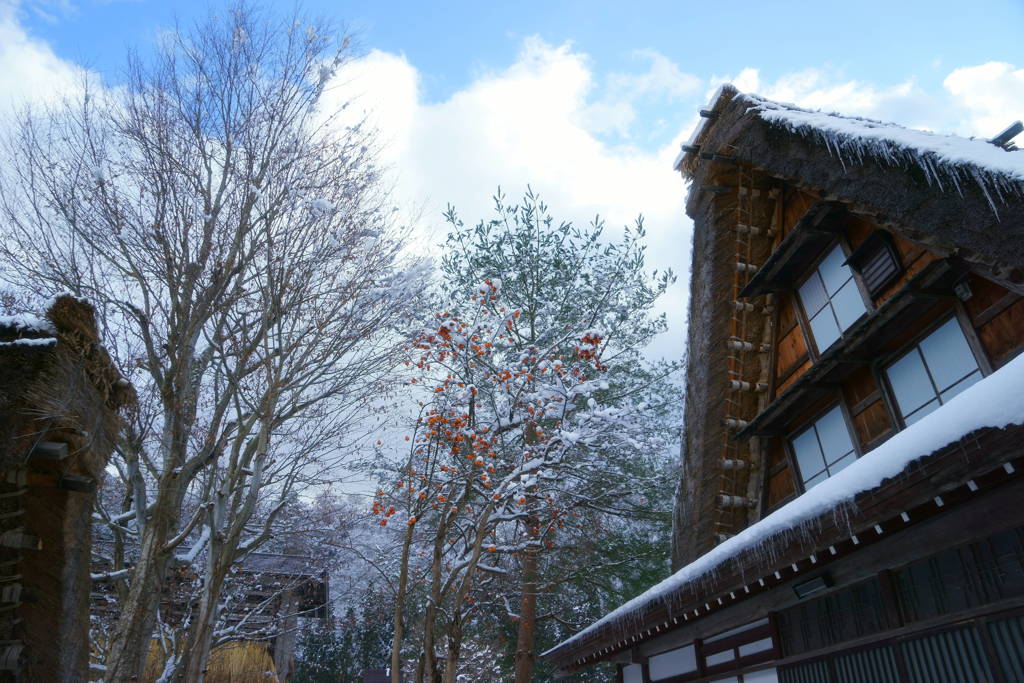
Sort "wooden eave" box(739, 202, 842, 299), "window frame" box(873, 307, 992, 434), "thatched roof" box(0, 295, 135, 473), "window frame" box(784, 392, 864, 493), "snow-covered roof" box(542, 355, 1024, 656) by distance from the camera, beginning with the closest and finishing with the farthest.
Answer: "snow-covered roof" box(542, 355, 1024, 656) < "thatched roof" box(0, 295, 135, 473) < "window frame" box(873, 307, 992, 434) < "window frame" box(784, 392, 864, 493) < "wooden eave" box(739, 202, 842, 299)

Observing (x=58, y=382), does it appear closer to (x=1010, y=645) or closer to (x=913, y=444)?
(x=913, y=444)

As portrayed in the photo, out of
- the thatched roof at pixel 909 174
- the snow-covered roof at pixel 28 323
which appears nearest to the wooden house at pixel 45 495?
the snow-covered roof at pixel 28 323

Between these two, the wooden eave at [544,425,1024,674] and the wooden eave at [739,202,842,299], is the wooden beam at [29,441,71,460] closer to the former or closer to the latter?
the wooden eave at [544,425,1024,674]

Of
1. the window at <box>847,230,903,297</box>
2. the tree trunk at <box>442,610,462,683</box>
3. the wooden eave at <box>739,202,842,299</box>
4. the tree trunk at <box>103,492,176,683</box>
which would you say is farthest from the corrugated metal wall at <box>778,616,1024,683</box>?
the tree trunk at <box>103,492,176,683</box>

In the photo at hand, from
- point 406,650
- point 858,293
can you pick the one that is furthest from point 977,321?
point 406,650

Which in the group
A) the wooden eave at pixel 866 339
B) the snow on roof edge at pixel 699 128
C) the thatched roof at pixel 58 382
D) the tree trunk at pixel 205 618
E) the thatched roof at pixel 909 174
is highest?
the snow on roof edge at pixel 699 128

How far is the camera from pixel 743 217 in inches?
277

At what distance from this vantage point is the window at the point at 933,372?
416 cm

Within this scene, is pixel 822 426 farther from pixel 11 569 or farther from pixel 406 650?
pixel 406 650

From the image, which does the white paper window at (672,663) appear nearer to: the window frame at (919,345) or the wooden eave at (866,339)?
the wooden eave at (866,339)

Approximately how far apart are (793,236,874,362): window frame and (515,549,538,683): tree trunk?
607 centimetres

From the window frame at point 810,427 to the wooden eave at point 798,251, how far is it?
1443 mm

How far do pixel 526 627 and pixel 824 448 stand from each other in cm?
753

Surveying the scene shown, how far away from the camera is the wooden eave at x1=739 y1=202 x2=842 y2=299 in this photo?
18.2 ft
